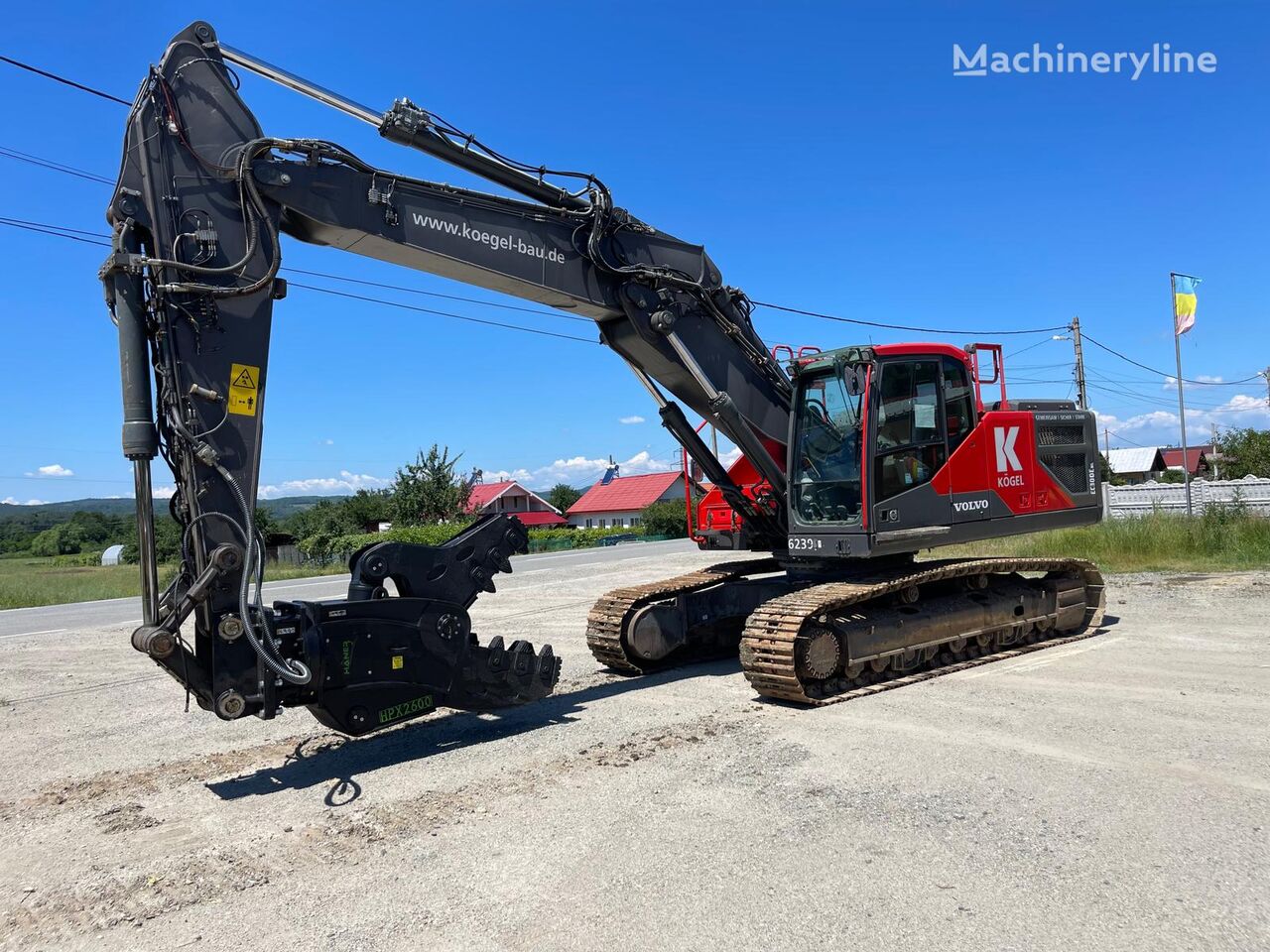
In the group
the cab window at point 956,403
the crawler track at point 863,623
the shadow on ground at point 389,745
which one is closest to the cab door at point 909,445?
the cab window at point 956,403

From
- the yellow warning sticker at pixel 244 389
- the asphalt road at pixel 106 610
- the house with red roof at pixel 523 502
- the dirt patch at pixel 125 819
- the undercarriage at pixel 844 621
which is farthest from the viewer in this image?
the house with red roof at pixel 523 502

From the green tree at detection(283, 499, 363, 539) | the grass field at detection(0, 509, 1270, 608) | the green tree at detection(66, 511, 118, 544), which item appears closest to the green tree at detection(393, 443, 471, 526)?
the green tree at detection(283, 499, 363, 539)

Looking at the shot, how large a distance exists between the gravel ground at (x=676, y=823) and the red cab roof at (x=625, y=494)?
216ft

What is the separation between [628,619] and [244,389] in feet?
14.2

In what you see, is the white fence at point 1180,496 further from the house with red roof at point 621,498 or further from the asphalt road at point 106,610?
the house with red roof at point 621,498

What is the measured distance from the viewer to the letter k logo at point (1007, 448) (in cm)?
912

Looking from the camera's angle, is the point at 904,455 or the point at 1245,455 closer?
the point at 904,455

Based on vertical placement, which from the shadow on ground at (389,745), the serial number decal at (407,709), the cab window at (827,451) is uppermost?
the cab window at (827,451)

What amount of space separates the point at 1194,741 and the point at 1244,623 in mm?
5891

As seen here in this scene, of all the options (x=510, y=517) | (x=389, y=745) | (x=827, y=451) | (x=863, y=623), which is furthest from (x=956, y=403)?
(x=389, y=745)

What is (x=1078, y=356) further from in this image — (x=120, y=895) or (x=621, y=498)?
(x=621, y=498)

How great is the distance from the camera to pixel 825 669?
781 centimetres

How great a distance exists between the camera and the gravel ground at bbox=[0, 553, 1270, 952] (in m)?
3.87

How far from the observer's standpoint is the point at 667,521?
59.2 metres
